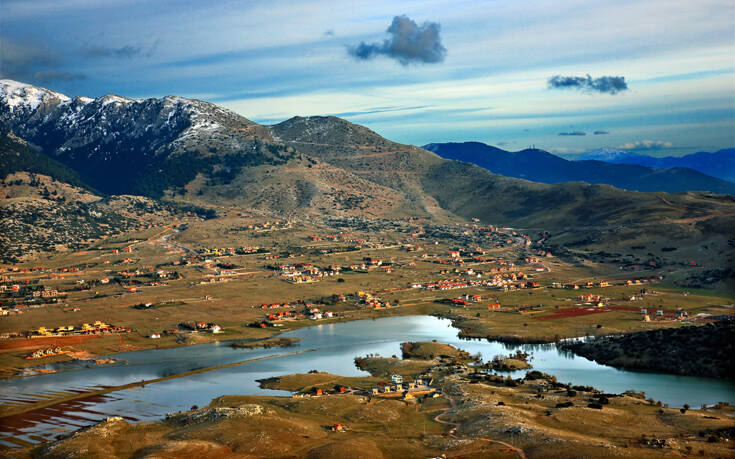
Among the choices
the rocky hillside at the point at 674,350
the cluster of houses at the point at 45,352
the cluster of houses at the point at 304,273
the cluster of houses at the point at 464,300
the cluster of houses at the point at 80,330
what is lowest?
the rocky hillside at the point at 674,350

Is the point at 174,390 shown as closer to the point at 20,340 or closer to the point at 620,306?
the point at 20,340

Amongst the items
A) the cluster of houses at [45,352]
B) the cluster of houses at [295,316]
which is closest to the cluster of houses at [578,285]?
the cluster of houses at [295,316]

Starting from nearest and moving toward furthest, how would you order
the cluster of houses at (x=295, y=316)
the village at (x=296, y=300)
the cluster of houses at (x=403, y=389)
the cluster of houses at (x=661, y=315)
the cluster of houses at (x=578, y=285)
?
Answer: the cluster of houses at (x=403, y=389), the village at (x=296, y=300), the cluster of houses at (x=661, y=315), the cluster of houses at (x=295, y=316), the cluster of houses at (x=578, y=285)

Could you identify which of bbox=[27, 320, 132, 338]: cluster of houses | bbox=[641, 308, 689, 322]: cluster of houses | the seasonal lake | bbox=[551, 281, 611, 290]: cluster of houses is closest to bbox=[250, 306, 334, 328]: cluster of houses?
the seasonal lake

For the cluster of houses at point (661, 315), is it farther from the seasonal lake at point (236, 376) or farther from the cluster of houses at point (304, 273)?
the cluster of houses at point (304, 273)

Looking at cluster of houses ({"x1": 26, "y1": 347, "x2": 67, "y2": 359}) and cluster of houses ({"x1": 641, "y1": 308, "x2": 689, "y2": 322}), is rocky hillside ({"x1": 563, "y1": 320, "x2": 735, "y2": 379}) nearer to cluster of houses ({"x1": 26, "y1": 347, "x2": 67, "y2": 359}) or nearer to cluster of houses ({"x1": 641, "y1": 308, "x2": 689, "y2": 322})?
cluster of houses ({"x1": 641, "y1": 308, "x2": 689, "y2": 322})

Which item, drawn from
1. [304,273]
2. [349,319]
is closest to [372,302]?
[349,319]
